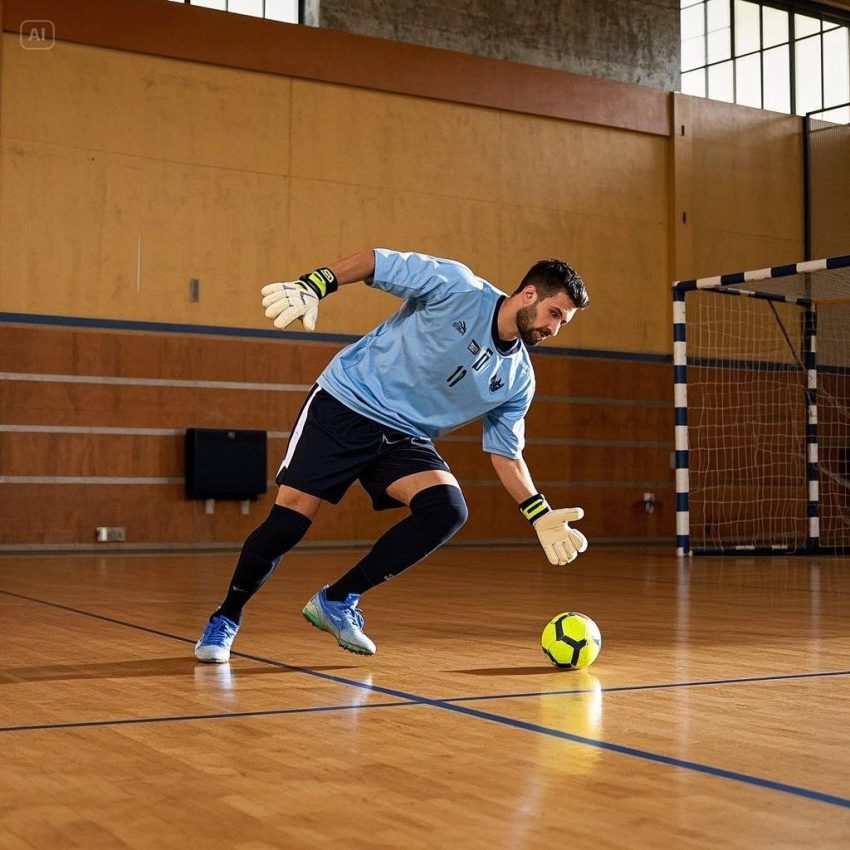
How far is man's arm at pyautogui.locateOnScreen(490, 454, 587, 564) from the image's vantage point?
448 cm

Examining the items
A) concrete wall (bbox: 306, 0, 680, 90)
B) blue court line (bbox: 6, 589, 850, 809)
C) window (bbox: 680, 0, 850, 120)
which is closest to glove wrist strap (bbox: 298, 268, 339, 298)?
blue court line (bbox: 6, 589, 850, 809)

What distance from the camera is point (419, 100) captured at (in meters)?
14.2

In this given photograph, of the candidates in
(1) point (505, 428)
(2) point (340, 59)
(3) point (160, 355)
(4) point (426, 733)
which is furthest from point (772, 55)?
(4) point (426, 733)

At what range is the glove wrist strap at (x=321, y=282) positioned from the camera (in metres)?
4.13

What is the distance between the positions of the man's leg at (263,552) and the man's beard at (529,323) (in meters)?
0.92

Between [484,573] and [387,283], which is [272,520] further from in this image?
[484,573]

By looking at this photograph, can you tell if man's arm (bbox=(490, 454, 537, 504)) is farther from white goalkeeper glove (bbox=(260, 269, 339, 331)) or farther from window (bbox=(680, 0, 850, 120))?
window (bbox=(680, 0, 850, 120))

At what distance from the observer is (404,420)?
4.56 metres

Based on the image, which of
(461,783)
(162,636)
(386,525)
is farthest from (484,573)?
(461,783)

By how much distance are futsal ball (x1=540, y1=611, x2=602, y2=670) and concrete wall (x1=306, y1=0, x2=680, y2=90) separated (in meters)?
10.8

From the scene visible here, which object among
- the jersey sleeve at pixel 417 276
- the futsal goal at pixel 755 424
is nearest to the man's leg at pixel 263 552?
the jersey sleeve at pixel 417 276

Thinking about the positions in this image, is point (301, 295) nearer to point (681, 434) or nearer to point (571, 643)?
point (571, 643)

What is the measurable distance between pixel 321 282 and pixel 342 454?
642 mm

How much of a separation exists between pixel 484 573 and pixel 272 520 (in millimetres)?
5590
